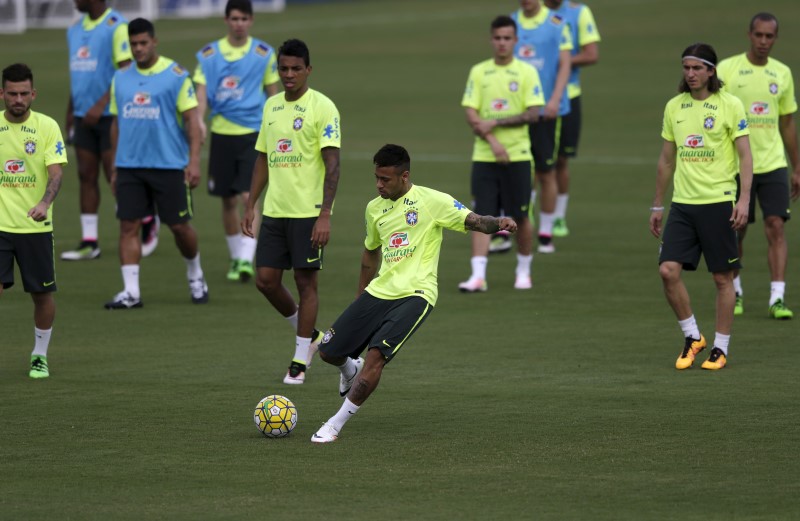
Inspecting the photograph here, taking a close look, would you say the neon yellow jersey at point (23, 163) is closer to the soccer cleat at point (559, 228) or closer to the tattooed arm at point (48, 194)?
the tattooed arm at point (48, 194)

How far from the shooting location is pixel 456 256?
51.6ft

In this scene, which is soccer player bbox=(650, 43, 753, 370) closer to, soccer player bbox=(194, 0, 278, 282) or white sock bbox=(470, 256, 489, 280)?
white sock bbox=(470, 256, 489, 280)

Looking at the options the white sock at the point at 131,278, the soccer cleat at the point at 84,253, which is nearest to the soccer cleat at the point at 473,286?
the white sock at the point at 131,278

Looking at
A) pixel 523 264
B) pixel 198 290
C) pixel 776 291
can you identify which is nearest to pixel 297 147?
pixel 198 290

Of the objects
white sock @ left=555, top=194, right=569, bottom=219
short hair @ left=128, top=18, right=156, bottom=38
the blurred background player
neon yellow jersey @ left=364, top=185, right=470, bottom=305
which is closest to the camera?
neon yellow jersey @ left=364, top=185, right=470, bottom=305

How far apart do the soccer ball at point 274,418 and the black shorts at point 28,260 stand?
2527 millimetres

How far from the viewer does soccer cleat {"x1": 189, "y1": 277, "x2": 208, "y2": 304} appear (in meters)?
13.3

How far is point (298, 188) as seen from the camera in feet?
34.1

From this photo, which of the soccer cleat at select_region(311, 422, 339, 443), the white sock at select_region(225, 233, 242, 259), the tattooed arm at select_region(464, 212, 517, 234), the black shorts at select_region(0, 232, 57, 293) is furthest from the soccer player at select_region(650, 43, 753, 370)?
the white sock at select_region(225, 233, 242, 259)

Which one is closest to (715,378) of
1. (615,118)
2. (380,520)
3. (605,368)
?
(605,368)

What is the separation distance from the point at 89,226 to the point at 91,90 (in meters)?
1.50

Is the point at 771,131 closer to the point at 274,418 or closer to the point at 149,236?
the point at 274,418

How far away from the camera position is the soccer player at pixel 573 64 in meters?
16.3

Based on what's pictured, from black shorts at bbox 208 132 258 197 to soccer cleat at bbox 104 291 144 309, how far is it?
175 centimetres
